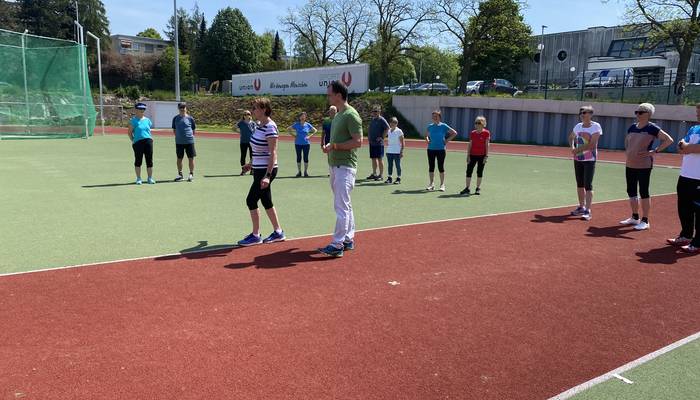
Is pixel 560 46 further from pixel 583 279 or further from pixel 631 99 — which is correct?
pixel 583 279

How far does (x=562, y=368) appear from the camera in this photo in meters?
3.87

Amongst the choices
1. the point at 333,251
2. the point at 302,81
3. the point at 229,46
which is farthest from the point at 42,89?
the point at 229,46

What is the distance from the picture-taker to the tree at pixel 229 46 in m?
68.7

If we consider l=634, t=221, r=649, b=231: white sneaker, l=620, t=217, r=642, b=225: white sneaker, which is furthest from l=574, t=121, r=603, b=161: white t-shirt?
l=634, t=221, r=649, b=231: white sneaker

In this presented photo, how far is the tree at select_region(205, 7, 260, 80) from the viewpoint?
6869 centimetres

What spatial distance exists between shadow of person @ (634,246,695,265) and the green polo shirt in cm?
409

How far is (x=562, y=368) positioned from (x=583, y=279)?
2364mm

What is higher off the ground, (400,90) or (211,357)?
→ (400,90)

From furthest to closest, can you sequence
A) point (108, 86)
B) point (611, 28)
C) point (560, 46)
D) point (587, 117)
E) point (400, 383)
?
1. point (108, 86)
2. point (560, 46)
3. point (611, 28)
4. point (587, 117)
5. point (400, 383)

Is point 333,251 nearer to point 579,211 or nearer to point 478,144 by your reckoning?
point 579,211

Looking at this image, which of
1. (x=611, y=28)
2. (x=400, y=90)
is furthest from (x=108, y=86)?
(x=611, y=28)

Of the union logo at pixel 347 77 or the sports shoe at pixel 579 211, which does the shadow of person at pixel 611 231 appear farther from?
the union logo at pixel 347 77

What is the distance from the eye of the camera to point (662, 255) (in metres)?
7.07

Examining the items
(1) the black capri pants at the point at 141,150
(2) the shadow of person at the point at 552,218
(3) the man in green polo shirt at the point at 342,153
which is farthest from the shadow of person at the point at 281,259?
(1) the black capri pants at the point at 141,150
